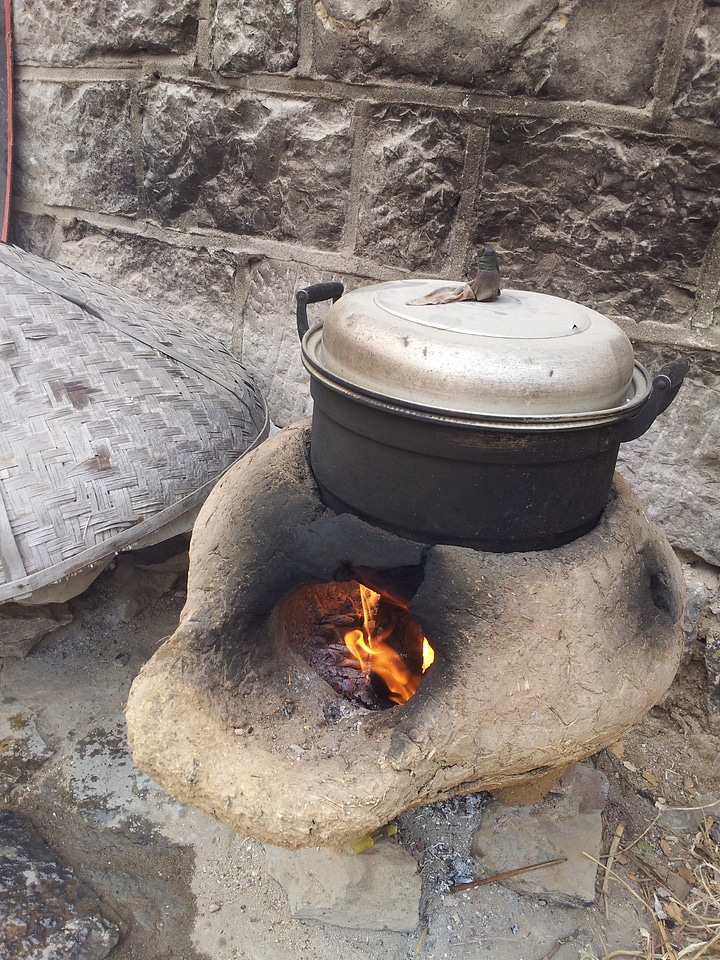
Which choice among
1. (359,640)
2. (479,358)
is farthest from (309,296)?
(359,640)

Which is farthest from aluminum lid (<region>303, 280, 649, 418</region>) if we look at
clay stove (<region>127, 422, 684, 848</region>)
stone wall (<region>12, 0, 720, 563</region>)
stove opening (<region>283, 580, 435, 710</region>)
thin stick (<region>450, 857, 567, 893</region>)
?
thin stick (<region>450, 857, 567, 893</region>)

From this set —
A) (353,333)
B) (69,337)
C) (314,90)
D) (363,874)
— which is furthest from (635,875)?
(314,90)

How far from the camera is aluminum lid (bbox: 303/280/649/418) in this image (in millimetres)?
943

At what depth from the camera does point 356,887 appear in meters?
1.38

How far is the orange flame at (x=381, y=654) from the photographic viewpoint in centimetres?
141

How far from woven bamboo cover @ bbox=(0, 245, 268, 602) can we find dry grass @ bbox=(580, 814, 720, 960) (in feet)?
4.40

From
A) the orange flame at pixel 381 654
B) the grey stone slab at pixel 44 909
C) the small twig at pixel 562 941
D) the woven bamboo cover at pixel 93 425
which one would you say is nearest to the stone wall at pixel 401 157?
the woven bamboo cover at pixel 93 425

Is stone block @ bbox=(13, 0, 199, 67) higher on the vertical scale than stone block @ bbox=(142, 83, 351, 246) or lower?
higher

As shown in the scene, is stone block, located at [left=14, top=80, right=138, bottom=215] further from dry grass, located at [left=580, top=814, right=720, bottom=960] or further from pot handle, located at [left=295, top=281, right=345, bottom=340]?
dry grass, located at [left=580, top=814, right=720, bottom=960]

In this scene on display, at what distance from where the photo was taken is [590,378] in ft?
3.19

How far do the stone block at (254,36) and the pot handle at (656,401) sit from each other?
4.38ft

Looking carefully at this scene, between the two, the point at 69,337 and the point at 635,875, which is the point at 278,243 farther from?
the point at 635,875

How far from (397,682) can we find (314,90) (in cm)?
152

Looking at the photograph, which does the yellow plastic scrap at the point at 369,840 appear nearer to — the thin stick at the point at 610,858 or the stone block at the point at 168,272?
the thin stick at the point at 610,858
